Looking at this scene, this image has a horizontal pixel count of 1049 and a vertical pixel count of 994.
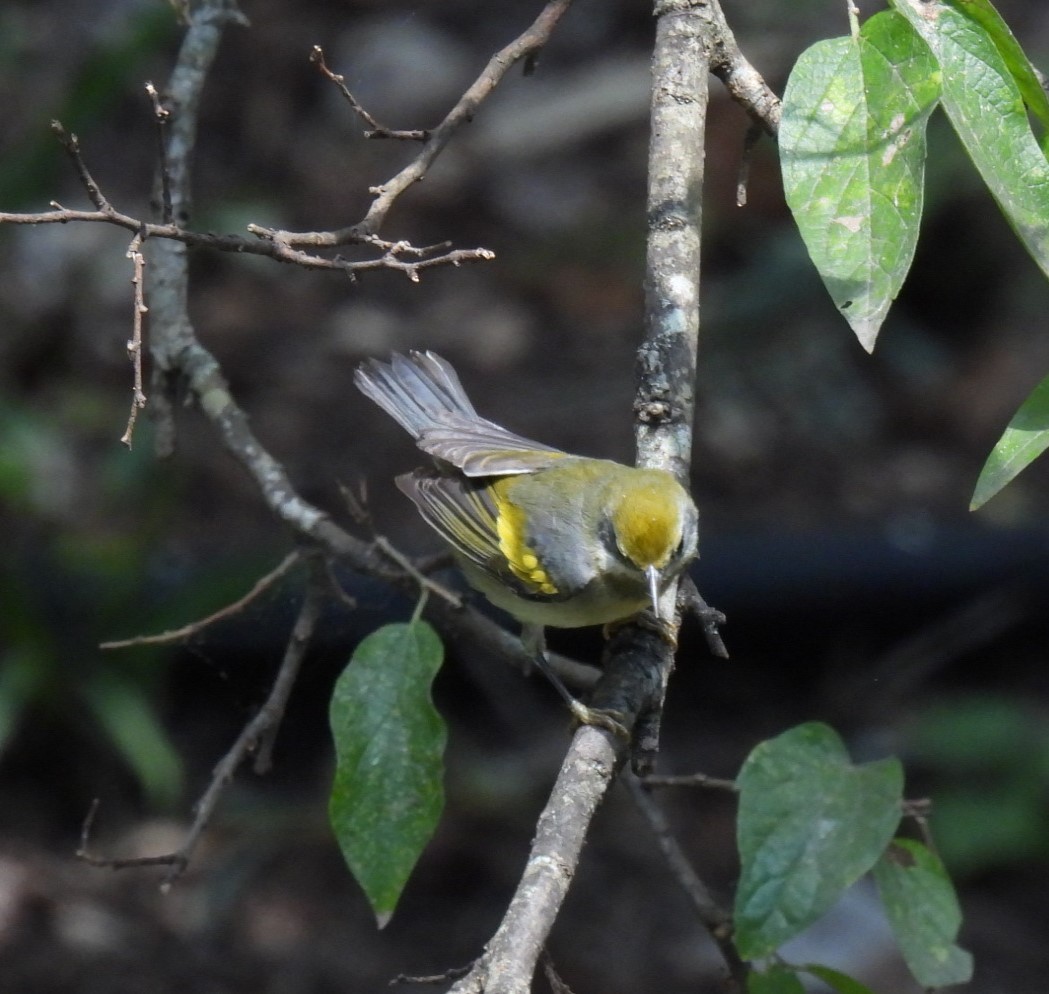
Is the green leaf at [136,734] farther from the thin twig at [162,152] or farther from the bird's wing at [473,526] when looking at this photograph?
the thin twig at [162,152]

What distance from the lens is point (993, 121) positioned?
1692mm

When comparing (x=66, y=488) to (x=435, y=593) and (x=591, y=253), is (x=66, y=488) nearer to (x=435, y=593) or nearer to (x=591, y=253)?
(x=591, y=253)

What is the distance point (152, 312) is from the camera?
2779mm

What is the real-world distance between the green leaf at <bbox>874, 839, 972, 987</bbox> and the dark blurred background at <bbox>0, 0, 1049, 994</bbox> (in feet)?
5.52

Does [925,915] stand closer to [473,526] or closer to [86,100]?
[473,526]

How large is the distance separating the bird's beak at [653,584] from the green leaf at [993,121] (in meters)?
1.03

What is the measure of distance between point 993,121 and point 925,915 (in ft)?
4.19

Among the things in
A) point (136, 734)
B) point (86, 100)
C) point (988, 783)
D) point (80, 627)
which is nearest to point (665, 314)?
point (988, 783)

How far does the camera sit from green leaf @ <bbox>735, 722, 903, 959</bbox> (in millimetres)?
2068

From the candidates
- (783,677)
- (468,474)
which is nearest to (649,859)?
(783,677)

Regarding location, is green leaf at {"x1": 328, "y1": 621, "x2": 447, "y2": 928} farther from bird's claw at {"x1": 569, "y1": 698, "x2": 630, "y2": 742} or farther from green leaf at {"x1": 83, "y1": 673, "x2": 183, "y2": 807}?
green leaf at {"x1": 83, "y1": 673, "x2": 183, "y2": 807}

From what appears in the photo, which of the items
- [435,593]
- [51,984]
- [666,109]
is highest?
[666,109]

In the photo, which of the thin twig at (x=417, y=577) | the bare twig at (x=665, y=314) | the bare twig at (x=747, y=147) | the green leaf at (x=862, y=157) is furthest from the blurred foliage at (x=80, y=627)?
the green leaf at (x=862, y=157)

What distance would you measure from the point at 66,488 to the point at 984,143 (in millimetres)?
5220
